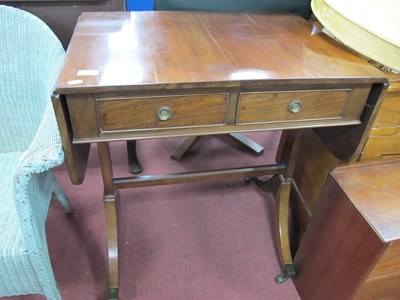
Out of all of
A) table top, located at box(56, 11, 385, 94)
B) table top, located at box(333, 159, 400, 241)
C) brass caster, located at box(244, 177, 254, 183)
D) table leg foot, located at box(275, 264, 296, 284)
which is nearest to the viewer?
table top, located at box(56, 11, 385, 94)

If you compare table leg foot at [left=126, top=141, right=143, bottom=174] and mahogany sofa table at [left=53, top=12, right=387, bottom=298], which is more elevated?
mahogany sofa table at [left=53, top=12, right=387, bottom=298]

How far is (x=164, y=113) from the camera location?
2.50ft

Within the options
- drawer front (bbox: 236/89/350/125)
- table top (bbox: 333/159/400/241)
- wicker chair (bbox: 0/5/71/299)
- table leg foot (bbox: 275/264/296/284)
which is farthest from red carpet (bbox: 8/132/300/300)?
drawer front (bbox: 236/89/350/125)

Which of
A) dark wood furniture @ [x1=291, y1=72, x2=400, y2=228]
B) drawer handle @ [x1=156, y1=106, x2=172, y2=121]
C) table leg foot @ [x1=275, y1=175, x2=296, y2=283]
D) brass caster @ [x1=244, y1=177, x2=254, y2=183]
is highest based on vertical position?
drawer handle @ [x1=156, y1=106, x2=172, y2=121]

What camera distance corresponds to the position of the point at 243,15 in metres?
1.10

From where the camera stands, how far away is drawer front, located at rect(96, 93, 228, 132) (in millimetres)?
731

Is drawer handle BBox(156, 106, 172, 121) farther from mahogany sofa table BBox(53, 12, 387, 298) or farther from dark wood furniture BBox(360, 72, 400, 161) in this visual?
dark wood furniture BBox(360, 72, 400, 161)

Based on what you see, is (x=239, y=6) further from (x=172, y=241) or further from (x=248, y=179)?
(x=172, y=241)

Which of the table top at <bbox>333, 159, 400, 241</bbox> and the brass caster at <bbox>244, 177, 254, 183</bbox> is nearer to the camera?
the table top at <bbox>333, 159, 400, 241</bbox>

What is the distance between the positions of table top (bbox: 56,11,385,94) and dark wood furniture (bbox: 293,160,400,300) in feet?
1.06

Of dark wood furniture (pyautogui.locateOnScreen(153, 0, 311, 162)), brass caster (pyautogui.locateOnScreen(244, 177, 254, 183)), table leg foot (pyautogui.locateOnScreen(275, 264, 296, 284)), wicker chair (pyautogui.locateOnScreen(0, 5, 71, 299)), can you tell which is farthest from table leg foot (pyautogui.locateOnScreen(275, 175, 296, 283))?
wicker chair (pyautogui.locateOnScreen(0, 5, 71, 299))

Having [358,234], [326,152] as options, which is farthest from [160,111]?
[326,152]

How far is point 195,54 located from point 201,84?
146 millimetres

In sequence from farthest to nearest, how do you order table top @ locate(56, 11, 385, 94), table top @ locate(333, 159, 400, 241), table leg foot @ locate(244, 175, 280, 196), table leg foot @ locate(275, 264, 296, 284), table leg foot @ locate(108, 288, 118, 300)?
table leg foot @ locate(244, 175, 280, 196)
table leg foot @ locate(275, 264, 296, 284)
table leg foot @ locate(108, 288, 118, 300)
table top @ locate(333, 159, 400, 241)
table top @ locate(56, 11, 385, 94)
